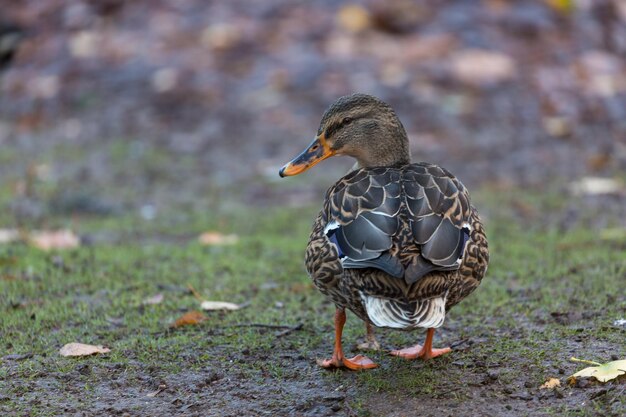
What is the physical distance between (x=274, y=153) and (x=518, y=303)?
453cm

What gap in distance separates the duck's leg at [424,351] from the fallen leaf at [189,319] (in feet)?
3.47

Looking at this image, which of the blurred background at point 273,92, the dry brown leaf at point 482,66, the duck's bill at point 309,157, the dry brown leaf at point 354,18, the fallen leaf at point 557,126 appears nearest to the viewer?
the duck's bill at point 309,157

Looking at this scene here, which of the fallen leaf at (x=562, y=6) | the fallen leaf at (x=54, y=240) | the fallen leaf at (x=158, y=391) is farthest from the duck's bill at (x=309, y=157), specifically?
the fallen leaf at (x=562, y=6)

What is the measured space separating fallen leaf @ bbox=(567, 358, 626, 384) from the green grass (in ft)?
0.50

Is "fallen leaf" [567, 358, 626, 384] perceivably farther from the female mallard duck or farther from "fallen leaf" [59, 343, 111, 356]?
"fallen leaf" [59, 343, 111, 356]

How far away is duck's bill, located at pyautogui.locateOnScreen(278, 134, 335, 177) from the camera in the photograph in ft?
15.2

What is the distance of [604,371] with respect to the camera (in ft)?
11.4

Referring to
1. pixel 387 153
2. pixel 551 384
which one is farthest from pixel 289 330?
pixel 551 384

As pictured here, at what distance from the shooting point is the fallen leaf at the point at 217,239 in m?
6.46

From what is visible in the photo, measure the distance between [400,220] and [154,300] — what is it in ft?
6.23

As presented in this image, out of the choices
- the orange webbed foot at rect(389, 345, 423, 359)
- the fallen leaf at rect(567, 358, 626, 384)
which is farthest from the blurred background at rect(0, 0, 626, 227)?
the fallen leaf at rect(567, 358, 626, 384)

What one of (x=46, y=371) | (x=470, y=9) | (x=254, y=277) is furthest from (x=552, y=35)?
(x=46, y=371)

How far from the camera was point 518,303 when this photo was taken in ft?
15.6

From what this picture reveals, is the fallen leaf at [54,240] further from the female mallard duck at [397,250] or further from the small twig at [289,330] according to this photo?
the female mallard duck at [397,250]
